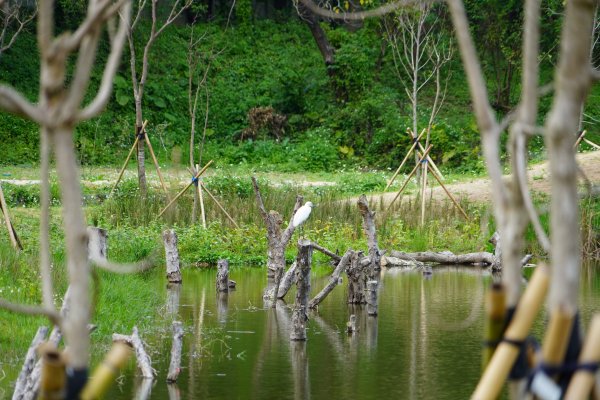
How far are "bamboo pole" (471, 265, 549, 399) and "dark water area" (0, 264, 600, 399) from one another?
5.08 metres

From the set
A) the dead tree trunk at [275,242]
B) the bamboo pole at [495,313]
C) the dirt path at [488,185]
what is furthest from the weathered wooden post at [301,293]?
the dirt path at [488,185]

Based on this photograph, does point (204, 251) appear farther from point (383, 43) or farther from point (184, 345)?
point (383, 43)

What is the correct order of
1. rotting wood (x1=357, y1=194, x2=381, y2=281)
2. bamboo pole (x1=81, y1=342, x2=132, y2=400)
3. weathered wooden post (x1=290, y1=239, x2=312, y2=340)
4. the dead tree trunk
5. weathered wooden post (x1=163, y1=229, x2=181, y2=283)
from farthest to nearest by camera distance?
weathered wooden post (x1=163, y1=229, x2=181, y2=283)
rotting wood (x1=357, y1=194, x2=381, y2=281)
the dead tree trunk
weathered wooden post (x1=290, y1=239, x2=312, y2=340)
bamboo pole (x1=81, y1=342, x2=132, y2=400)

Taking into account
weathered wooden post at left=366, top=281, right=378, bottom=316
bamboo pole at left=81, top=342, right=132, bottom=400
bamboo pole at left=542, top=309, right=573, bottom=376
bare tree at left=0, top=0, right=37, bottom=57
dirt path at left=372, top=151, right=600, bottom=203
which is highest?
bare tree at left=0, top=0, right=37, bottom=57

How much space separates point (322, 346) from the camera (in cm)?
951

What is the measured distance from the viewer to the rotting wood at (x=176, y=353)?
7.52 metres

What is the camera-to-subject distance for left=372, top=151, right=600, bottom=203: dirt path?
19.6 metres

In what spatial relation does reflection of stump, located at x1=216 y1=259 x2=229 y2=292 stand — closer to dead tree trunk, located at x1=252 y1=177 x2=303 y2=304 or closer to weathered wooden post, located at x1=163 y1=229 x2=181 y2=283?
dead tree trunk, located at x1=252 y1=177 x2=303 y2=304

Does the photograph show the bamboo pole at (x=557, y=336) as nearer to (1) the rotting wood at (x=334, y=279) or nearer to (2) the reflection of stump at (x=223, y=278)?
(1) the rotting wood at (x=334, y=279)

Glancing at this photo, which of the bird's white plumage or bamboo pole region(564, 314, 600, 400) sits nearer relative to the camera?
bamboo pole region(564, 314, 600, 400)

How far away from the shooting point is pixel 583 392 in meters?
2.46

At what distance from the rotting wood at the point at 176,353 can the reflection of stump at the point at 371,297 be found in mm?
3440

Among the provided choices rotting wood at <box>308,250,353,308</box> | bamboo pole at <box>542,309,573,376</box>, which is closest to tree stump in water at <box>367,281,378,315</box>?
rotting wood at <box>308,250,353,308</box>

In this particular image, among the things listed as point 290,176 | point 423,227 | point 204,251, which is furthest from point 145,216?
point 290,176
